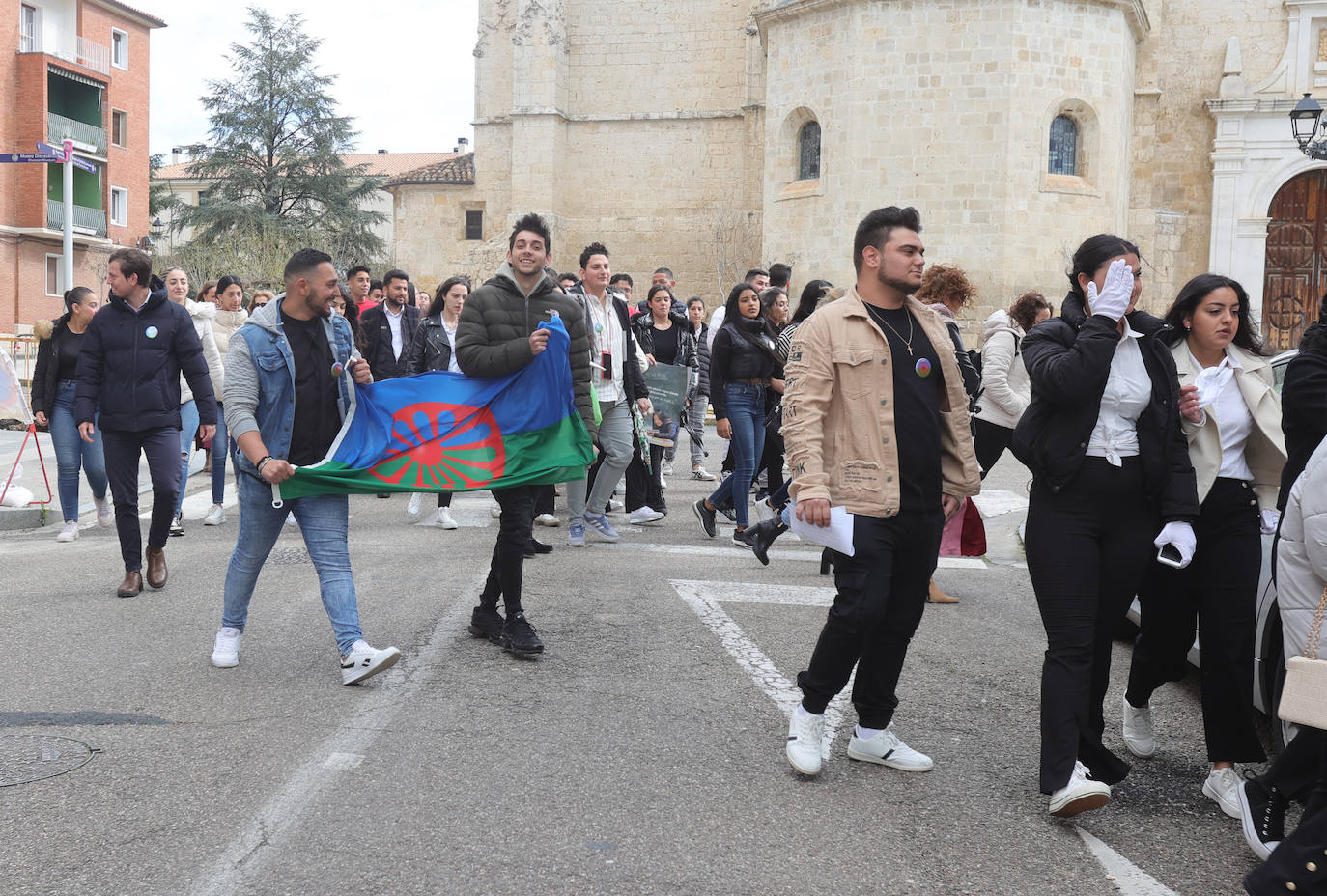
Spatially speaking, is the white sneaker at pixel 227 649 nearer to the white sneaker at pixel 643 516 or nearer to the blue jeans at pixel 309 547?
the blue jeans at pixel 309 547

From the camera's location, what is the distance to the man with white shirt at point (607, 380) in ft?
29.3

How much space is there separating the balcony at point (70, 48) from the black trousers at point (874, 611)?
157ft

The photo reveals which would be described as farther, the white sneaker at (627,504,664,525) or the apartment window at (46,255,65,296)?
the apartment window at (46,255,65,296)

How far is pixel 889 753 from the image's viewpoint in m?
4.50

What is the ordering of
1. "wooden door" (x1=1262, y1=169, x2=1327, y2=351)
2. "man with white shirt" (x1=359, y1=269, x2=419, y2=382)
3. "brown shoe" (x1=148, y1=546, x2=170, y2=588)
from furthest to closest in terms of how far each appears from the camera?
"wooden door" (x1=1262, y1=169, x2=1327, y2=351), "man with white shirt" (x1=359, y1=269, x2=419, y2=382), "brown shoe" (x1=148, y1=546, x2=170, y2=588)

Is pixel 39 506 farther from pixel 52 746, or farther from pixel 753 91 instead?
pixel 753 91

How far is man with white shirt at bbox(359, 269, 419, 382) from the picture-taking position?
11.8 meters

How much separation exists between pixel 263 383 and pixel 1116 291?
3661 mm

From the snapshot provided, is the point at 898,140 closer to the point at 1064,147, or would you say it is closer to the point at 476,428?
the point at 1064,147

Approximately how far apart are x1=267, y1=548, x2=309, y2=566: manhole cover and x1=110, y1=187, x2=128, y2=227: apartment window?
45380 mm

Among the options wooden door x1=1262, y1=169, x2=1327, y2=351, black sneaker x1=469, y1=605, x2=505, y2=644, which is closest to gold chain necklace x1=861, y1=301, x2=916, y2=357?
black sneaker x1=469, y1=605, x2=505, y2=644

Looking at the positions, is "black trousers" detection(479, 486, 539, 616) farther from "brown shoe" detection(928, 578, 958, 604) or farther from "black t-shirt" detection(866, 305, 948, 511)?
"brown shoe" detection(928, 578, 958, 604)

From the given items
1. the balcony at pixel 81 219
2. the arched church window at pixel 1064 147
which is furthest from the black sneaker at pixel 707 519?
the balcony at pixel 81 219

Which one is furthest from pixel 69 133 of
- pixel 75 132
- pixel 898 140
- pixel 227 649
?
pixel 227 649
